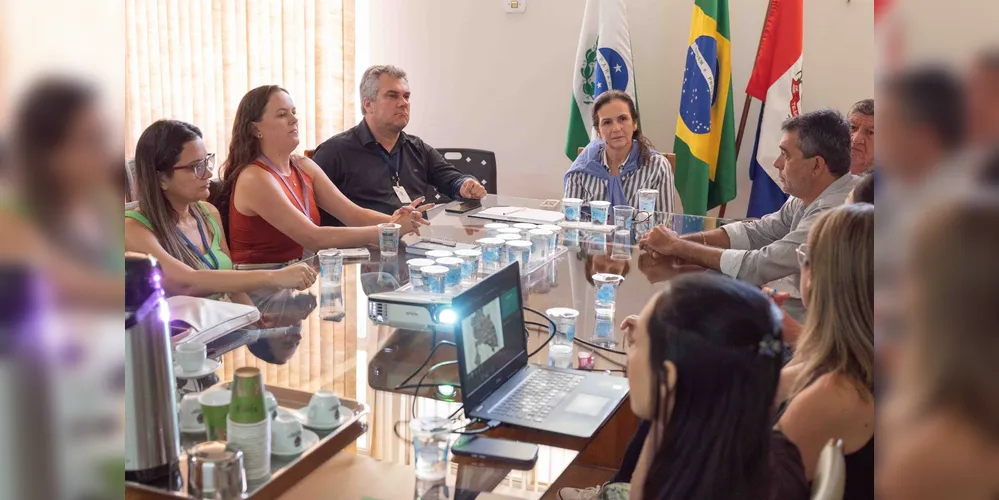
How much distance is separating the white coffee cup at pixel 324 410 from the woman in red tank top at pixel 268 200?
1521 mm

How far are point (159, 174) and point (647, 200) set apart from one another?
1750 millimetres

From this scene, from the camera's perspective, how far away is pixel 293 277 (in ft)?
7.61

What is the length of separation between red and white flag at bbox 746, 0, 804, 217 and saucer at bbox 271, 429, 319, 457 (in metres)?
3.37

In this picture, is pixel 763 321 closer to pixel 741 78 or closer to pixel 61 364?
pixel 61 364

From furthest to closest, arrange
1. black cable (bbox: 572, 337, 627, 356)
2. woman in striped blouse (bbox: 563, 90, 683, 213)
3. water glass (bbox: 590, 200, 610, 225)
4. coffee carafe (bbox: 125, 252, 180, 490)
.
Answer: woman in striped blouse (bbox: 563, 90, 683, 213) → water glass (bbox: 590, 200, 610, 225) → black cable (bbox: 572, 337, 627, 356) → coffee carafe (bbox: 125, 252, 180, 490)

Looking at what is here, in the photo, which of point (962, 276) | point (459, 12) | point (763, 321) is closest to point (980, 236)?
point (962, 276)

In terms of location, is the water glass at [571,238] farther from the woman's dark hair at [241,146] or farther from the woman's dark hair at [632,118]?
the woman's dark hair at [241,146]

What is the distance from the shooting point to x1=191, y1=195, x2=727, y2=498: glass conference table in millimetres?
1282

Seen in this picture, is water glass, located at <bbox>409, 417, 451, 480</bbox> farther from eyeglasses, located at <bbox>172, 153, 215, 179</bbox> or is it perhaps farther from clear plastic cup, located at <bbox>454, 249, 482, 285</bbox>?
eyeglasses, located at <bbox>172, 153, 215, 179</bbox>

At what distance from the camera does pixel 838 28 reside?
4.28 meters

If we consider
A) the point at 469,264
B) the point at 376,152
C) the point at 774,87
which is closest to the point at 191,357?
the point at 469,264

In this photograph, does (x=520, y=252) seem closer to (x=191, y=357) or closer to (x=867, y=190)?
(x=191, y=357)

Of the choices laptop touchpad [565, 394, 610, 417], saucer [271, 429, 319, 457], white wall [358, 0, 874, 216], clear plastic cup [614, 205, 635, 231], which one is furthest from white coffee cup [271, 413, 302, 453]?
white wall [358, 0, 874, 216]

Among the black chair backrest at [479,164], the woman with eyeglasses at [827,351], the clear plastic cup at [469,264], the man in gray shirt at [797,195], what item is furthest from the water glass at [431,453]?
the black chair backrest at [479,164]
